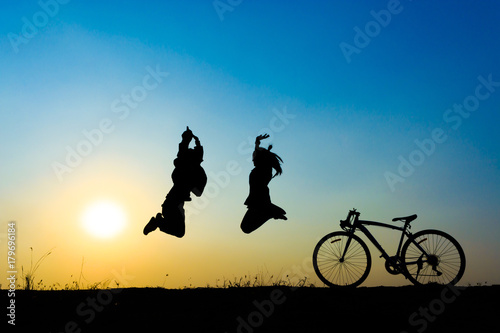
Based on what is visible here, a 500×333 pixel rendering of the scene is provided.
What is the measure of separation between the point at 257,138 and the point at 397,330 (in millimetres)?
4376

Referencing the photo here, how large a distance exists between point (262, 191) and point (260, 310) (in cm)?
314

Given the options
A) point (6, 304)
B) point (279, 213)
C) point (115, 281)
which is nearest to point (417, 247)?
point (279, 213)

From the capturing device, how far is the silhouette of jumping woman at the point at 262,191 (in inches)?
356

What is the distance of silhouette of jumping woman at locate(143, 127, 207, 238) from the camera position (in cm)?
898

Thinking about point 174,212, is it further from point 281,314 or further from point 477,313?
point 477,313

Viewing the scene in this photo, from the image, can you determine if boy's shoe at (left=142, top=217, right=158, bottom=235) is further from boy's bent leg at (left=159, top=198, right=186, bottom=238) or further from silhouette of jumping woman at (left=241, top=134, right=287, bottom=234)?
silhouette of jumping woman at (left=241, top=134, right=287, bottom=234)

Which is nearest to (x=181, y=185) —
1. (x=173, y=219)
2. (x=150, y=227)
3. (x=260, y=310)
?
(x=173, y=219)

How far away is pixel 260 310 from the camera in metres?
6.44

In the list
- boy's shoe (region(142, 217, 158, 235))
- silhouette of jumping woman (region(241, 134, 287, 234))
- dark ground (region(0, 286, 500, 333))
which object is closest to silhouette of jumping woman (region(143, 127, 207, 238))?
boy's shoe (region(142, 217, 158, 235))

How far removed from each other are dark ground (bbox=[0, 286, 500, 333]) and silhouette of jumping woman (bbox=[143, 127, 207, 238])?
1.44 meters

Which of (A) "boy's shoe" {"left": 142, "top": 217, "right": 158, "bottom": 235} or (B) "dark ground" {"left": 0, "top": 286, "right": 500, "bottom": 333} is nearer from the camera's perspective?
(B) "dark ground" {"left": 0, "top": 286, "right": 500, "bottom": 333}

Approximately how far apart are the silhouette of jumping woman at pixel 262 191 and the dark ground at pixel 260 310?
5.47 feet

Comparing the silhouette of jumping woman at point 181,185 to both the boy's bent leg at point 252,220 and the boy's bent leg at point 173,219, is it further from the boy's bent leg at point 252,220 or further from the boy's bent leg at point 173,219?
the boy's bent leg at point 252,220

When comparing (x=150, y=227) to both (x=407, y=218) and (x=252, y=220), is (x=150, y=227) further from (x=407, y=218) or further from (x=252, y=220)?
(x=407, y=218)
